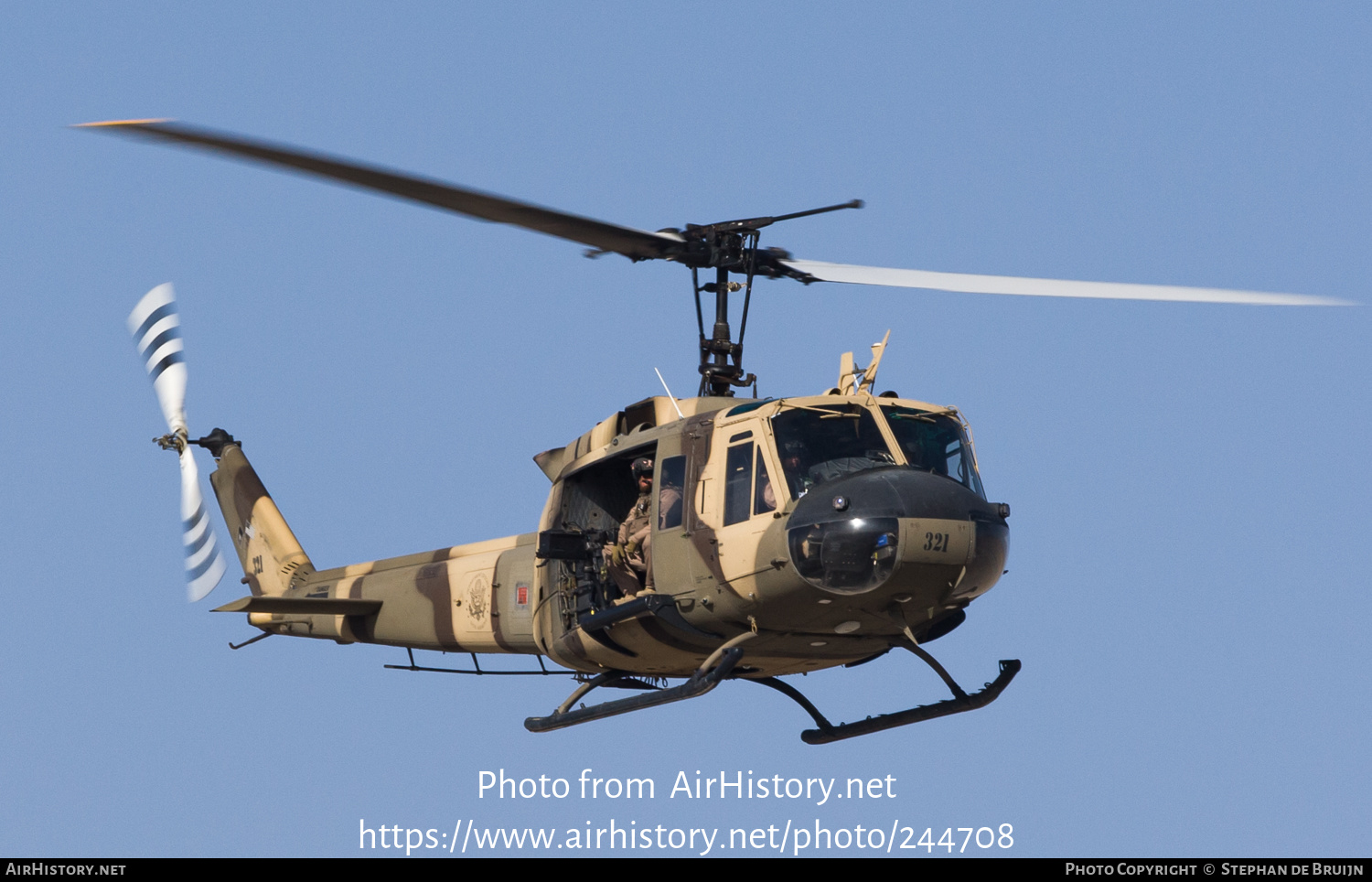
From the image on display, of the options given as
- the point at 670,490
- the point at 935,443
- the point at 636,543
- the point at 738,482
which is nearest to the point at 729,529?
the point at 738,482

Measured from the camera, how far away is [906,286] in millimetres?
17344

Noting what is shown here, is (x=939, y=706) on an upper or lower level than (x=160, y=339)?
lower

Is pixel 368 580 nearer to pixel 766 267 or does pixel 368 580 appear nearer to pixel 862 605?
pixel 766 267

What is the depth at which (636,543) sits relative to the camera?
640 inches

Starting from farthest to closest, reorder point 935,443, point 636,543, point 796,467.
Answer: point 636,543
point 935,443
point 796,467

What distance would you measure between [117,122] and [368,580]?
918cm

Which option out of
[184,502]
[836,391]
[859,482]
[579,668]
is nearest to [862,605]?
[859,482]

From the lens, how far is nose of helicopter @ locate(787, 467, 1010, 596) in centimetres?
1439

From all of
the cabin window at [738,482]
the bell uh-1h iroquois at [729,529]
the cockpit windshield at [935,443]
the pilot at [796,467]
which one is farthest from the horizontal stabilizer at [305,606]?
the cockpit windshield at [935,443]

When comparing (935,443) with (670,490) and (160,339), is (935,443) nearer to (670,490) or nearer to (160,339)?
(670,490)

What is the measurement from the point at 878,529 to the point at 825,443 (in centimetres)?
125

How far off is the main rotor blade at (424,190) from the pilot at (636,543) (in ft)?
6.72

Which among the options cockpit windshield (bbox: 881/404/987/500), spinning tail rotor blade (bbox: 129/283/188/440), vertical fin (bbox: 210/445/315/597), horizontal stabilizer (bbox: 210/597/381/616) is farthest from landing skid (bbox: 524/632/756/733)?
spinning tail rotor blade (bbox: 129/283/188/440)

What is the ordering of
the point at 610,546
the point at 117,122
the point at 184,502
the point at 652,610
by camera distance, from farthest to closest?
the point at 184,502 < the point at 610,546 < the point at 652,610 < the point at 117,122
